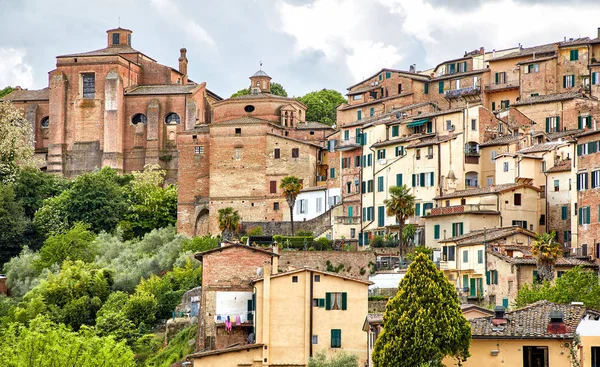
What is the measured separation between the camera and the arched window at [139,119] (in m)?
106

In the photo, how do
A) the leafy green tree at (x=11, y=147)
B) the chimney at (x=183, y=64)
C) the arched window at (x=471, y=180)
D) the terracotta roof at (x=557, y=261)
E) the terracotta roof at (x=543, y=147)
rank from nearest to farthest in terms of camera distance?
the terracotta roof at (x=557, y=261) → the terracotta roof at (x=543, y=147) → the arched window at (x=471, y=180) → the leafy green tree at (x=11, y=147) → the chimney at (x=183, y=64)

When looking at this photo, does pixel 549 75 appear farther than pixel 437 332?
Yes

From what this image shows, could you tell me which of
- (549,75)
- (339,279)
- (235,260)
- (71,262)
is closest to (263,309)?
(339,279)

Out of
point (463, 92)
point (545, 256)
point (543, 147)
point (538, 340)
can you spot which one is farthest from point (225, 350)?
point (463, 92)

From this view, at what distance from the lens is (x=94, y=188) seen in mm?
96312

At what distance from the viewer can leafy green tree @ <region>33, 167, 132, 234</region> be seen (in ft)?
313

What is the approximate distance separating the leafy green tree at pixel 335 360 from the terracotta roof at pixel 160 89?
52.1 meters

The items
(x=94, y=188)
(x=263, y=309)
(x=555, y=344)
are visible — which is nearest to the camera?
(x=555, y=344)

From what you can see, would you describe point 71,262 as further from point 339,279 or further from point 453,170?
point 339,279

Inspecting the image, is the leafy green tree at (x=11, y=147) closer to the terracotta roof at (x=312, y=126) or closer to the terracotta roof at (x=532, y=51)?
the terracotta roof at (x=312, y=126)

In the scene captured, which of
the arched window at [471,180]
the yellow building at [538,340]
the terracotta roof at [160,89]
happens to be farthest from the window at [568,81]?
the yellow building at [538,340]

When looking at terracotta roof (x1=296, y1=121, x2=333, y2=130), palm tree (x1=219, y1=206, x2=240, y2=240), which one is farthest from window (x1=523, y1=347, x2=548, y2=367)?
terracotta roof (x1=296, y1=121, x2=333, y2=130)

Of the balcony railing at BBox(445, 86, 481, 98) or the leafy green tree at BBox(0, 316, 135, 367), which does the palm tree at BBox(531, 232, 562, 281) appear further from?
the balcony railing at BBox(445, 86, 481, 98)

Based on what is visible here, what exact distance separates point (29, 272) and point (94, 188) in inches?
364
